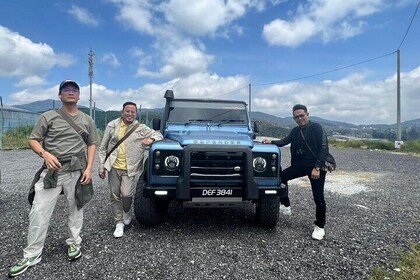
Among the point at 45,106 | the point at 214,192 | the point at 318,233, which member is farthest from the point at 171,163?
the point at 45,106

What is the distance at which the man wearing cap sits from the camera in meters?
3.21

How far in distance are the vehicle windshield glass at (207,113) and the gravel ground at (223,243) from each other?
5.32 feet

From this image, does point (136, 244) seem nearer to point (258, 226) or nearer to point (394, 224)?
point (258, 226)

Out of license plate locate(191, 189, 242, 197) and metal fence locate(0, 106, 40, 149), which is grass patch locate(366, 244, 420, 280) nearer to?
license plate locate(191, 189, 242, 197)

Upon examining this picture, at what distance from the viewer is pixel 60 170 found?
10.8 feet

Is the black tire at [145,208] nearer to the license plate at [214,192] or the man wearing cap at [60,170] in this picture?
the license plate at [214,192]

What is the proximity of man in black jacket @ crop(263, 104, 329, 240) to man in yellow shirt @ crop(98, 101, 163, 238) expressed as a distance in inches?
82.0

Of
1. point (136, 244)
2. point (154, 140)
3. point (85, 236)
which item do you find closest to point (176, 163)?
point (154, 140)

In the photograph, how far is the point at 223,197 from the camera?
3916 millimetres

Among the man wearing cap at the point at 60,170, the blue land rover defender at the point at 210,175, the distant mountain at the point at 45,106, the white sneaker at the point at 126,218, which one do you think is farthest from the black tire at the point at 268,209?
the distant mountain at the point at 45,106

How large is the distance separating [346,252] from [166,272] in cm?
219

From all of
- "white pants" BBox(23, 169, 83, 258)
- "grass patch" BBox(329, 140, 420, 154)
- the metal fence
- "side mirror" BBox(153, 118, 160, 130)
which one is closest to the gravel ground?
"white pants" BBox(23, 169, 83, 258)

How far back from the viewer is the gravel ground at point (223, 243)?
127 inches

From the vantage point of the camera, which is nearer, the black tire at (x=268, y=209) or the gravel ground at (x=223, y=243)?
the gravel ground at (x=223, y=243)
